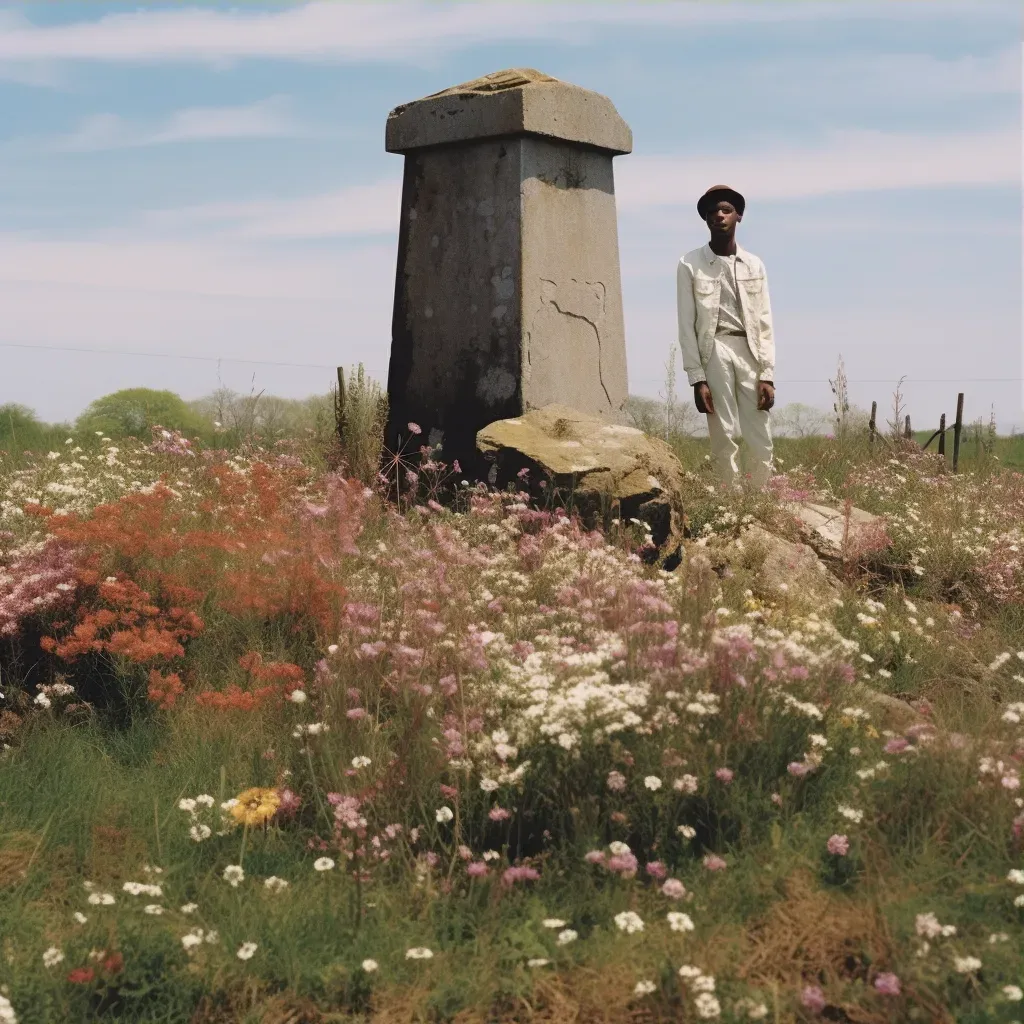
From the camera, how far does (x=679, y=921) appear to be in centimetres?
329

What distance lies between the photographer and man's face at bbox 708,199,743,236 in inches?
362

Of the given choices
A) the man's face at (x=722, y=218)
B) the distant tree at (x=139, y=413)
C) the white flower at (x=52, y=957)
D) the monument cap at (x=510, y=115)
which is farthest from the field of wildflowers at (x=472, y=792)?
the distant tree at (x=139, y=413)

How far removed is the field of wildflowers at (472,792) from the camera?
10.9ft

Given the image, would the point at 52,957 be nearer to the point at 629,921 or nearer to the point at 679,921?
the point at 629,921

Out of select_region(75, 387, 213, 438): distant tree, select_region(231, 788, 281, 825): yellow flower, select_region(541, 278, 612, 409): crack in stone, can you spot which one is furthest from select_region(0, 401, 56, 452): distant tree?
select_region(231, 788, 281, 825): yellow flower

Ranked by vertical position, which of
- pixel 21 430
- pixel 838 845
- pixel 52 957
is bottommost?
pixel 52 957

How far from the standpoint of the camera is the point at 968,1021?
3000mm

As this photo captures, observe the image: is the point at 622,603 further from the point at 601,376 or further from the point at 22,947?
the point at 601,376

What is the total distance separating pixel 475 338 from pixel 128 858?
17.5 feet

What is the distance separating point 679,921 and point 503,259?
19.8ft

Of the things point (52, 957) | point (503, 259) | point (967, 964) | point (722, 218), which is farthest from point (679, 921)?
point (722, 218)

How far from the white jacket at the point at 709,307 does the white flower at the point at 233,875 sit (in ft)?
20.1

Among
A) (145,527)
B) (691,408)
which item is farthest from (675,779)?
(691,408)

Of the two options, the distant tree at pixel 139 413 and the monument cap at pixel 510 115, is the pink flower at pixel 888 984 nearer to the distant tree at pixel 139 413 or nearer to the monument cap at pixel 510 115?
the monument cap at pixel 510 115
